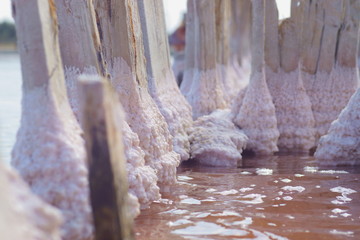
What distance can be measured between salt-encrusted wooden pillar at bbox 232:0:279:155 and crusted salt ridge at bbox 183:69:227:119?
135cm

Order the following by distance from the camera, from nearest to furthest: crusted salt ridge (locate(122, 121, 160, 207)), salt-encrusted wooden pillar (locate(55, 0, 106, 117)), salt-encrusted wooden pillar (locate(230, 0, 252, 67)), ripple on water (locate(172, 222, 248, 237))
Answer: ripple on water (locate(172, 222, 248, 237)), crusted salt ridge (locate(122, 121, 160, 207)), salt-encrusted wooden pillar (locate(55, 0, 106, 117)), salt-encrusted wooden pillar (locate(230, 0, 252, 67))

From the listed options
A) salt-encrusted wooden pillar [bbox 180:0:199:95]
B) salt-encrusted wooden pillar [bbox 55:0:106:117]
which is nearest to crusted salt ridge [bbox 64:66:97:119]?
salt-encrusted wooden pillar [bbox 55:0:106:117]

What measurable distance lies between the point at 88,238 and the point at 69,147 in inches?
23.1

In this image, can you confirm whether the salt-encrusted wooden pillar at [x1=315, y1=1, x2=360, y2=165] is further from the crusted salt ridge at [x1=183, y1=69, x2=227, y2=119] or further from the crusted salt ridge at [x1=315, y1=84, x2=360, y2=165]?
the crusted salt ridge at [x1=183, y1=69, x2=227, y2=119]

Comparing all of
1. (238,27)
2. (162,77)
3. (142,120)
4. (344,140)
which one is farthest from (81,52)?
(238,27)

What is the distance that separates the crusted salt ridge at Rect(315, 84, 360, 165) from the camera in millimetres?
6695

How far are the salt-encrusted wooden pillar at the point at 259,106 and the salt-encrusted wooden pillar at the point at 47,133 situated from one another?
4536 mm

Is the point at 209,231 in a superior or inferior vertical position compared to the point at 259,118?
inferior

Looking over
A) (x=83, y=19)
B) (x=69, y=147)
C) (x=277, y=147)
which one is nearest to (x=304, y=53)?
(x=277, y=147)

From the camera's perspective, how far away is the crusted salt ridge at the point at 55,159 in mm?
3383

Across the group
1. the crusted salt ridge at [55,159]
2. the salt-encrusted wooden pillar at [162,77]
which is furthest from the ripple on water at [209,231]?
the salt-encrusted wooden pillar at [162,77]

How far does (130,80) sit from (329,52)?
13.3 feet

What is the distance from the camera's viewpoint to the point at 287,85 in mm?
8375

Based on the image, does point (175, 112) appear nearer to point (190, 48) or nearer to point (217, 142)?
point (217, 142)
